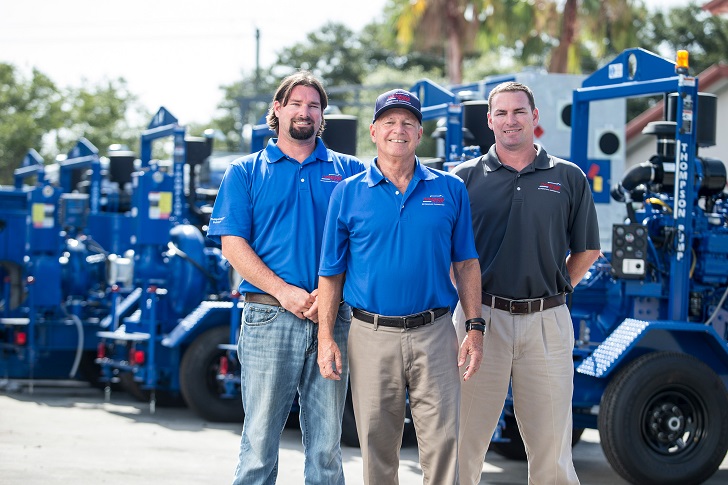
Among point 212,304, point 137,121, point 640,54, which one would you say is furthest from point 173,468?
point 137,121

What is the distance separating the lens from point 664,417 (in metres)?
7.79

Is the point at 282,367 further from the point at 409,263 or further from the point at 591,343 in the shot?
the point at 591,343

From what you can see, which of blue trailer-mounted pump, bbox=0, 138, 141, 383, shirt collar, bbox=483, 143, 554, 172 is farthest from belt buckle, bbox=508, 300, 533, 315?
blue trailer-mounted pump, bbox=0, 138, 141, 383

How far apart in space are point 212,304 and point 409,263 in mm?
6266

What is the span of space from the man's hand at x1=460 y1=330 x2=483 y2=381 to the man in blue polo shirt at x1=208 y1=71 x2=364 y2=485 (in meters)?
0.52

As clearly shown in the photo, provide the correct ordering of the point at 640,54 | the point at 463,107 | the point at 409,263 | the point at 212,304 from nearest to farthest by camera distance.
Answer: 1. the point at 409,263
2. the point at 640,54
3. the point at 463,107
4. the point at 212,304

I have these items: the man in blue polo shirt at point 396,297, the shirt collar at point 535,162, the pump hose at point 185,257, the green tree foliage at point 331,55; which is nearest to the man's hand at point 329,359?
the man in blue polo shirt at point 396,297

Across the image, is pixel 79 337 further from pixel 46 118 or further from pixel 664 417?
pixel 46 118

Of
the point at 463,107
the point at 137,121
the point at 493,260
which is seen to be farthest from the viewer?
the point at 137,121

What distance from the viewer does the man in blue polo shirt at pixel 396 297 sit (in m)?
5.00

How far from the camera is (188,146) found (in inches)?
479

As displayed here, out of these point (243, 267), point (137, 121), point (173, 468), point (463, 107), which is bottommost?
point (173, 468)

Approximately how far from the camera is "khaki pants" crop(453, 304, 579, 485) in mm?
5375

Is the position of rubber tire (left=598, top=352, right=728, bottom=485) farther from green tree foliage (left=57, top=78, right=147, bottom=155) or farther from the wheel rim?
green tree foliage (left=57, top=78, right=147, bottom=155)
